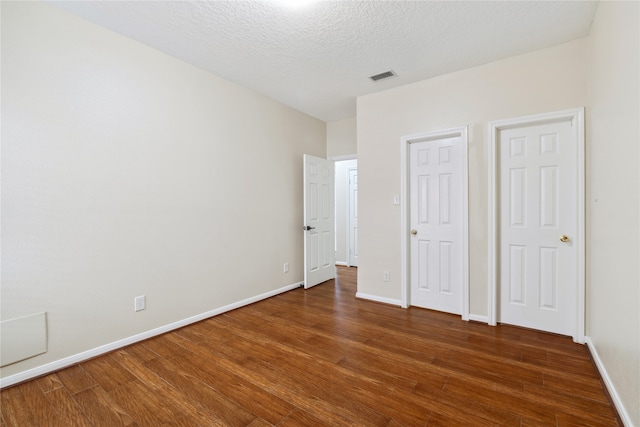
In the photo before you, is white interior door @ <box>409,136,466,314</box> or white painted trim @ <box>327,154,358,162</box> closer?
white interior door @ <box>409,136,466,314</box>

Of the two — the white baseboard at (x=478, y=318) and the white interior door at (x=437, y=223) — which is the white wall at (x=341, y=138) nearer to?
the white interior door at (x=437, y=223)

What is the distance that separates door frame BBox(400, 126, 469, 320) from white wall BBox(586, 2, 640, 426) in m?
0.94

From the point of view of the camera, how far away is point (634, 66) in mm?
1396

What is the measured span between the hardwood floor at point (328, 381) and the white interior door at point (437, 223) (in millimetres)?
460

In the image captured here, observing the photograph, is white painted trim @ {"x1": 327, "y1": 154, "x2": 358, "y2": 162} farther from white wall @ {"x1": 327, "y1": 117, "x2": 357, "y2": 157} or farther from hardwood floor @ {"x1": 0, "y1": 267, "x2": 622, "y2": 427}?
hardwood floor @ {"x1": 0, "y1": 267, "x2": 622, "y2": 427}

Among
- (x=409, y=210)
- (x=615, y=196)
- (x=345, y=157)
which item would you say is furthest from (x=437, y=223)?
(x=345, y=157)

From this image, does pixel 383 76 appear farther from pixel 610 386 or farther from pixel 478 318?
pixel 610 386

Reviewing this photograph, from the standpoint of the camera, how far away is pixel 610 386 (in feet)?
5.59

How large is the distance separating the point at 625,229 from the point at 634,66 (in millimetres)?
838

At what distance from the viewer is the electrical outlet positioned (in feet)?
8.16

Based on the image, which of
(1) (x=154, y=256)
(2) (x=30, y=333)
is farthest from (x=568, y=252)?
(2) (x=30, y=333)

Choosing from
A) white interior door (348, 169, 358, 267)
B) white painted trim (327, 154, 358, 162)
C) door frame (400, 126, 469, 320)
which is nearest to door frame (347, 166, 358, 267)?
white interior door (348, 169, 358, 267)

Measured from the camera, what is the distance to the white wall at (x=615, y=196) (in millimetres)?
1378

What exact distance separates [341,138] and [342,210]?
179 centimetres
